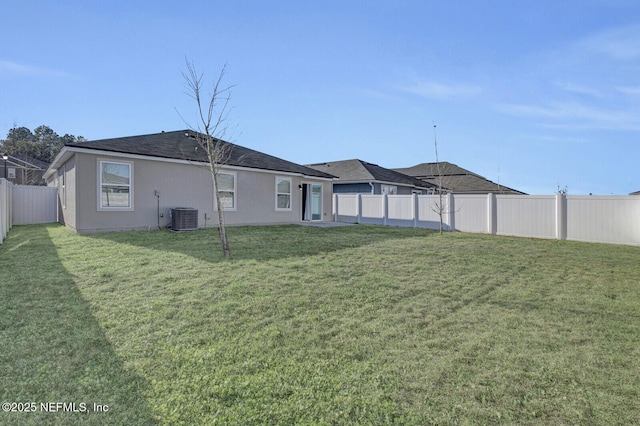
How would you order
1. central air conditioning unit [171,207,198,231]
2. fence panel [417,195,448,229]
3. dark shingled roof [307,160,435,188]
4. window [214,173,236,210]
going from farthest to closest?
1. dark shingled roof [307,160,435,188]
2. fence panel [417,195,448,229]
3. window [214,173,236,210]
4. central air conditioning unit [171,207,198,231]

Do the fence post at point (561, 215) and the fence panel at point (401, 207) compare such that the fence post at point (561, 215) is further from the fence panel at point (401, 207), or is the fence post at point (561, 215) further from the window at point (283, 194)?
the window at point (283, 194)

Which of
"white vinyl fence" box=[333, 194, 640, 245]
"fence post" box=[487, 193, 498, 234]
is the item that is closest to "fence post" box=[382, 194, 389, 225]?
"white vinyl fence" box=[333, 194, 640, 245]

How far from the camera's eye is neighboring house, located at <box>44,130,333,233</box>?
32.5 feet

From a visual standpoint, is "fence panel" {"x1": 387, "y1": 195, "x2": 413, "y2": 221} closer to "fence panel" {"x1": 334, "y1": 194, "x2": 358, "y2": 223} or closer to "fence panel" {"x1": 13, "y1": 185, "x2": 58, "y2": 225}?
"fence panel" {"x1": 334, "y1": 194, "x2": 358, "y2": 223}

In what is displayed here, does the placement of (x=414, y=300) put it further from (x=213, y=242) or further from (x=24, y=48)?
(x=24, y=48)

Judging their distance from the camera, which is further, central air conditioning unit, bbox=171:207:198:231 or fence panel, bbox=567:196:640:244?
central air conditioning unit, bbox=171:207:198:231

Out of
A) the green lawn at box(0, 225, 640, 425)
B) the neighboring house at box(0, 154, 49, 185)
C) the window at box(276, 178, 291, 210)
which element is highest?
the neighboring house at box(0, 154, 49, 185)

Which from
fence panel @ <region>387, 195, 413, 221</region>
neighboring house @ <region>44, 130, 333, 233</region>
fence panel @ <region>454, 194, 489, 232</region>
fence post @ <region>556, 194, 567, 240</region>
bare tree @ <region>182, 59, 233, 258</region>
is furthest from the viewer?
fence panel @ <region>387, 195, 413, 221</region>

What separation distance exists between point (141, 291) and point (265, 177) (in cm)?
997

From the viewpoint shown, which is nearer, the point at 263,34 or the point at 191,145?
the point at 263,34

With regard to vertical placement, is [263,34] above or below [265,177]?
above

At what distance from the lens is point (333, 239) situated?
9641mm

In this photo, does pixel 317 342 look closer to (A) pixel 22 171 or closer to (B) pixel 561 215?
(B) pixel 561 215

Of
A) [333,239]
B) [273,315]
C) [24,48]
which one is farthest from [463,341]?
[24,48]
